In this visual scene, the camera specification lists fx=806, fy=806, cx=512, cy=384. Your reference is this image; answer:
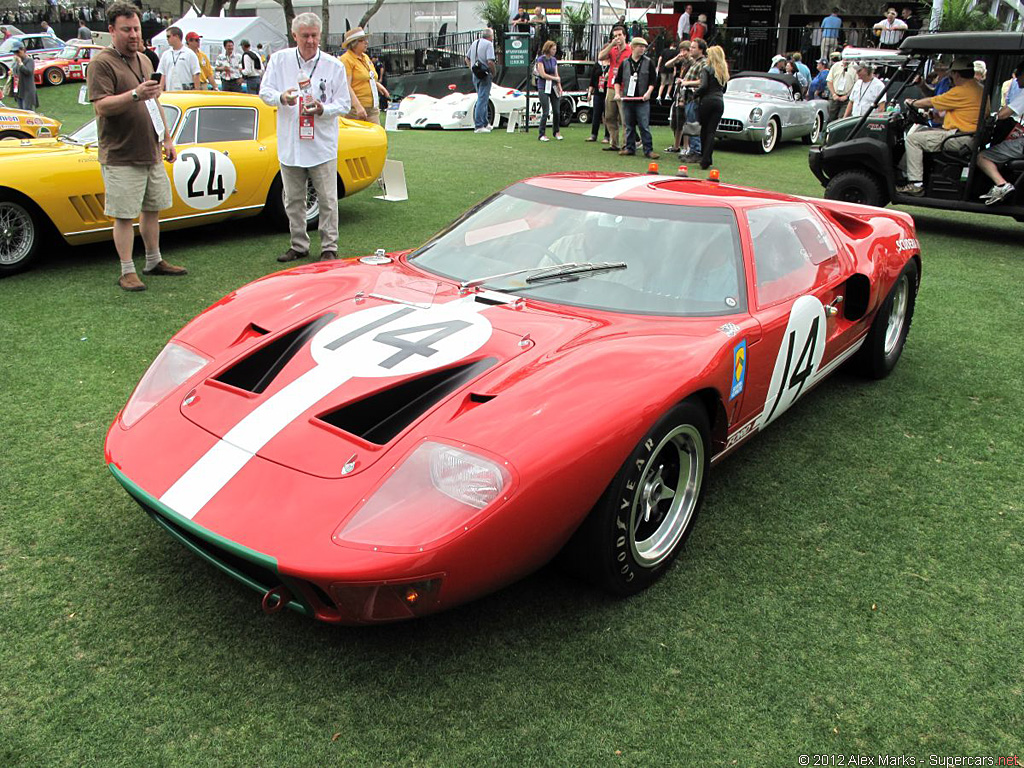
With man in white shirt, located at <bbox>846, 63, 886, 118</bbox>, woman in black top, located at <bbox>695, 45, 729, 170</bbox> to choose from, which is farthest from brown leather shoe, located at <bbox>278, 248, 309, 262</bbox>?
man in white shirt, located at <bbox>846, 63, 886, 118</bbox>

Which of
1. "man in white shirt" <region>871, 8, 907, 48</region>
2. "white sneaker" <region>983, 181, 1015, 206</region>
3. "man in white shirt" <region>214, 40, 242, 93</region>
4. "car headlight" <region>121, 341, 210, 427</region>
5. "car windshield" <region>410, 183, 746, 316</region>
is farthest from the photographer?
"man in white shirt" <region>871, 8, 907, 48</region>

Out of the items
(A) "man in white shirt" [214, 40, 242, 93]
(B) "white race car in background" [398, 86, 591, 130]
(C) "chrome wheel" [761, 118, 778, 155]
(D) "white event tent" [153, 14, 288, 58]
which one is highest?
(D) "white event tent" [153, 14, 288, 58]

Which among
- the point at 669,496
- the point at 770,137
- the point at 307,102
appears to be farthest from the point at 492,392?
the point at 770,137

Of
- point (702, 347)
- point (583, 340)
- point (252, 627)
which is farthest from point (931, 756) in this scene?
point (252, 627)

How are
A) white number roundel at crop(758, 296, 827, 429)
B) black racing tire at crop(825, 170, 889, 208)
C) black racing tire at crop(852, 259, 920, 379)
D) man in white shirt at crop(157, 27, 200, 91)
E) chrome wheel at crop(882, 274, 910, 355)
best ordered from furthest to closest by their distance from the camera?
man in white shirt at crop(157, 27, 200, 91) → black racing tire at crop(825, 170, 889, 208) → chrome wheel at crop(882, 274, 910, 355) → black racing tire at crop(852, 259, 920, 379) → white number roundel at crop(758, 296, 827, 429)

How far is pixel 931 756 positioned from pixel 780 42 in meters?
22.1

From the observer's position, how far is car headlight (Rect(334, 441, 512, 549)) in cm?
192

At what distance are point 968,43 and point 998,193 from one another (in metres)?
1.37

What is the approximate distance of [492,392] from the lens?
2271mm

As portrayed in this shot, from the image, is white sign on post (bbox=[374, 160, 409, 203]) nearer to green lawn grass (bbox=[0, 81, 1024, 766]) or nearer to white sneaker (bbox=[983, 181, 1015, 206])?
green lawn grass (bbox=[0, 81, 1024, 766])

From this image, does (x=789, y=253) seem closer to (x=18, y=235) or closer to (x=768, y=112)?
(x=18, y=235)

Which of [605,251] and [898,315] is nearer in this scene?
[605,251]

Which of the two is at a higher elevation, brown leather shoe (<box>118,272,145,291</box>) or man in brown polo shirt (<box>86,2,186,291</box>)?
man in brown polo shirt (<box>86,2,186,291</box>)

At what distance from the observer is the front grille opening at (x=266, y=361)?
8.38 feet
